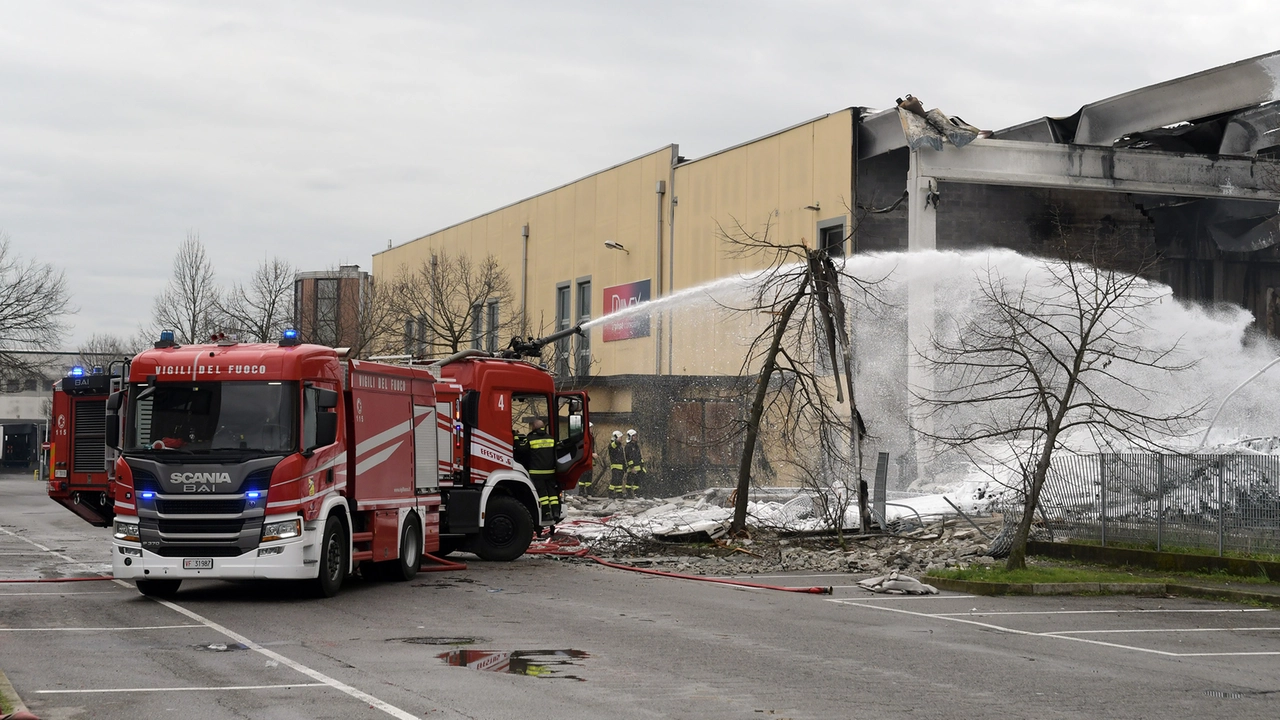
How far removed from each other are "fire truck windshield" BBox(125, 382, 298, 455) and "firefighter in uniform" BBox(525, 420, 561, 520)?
6.89 meters

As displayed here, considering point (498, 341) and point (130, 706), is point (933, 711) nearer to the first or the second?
point (130, 706)

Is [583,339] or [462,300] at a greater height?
[462,300]

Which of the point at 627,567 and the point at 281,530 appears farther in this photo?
the point at 627,567

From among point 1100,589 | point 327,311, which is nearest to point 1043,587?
point 1100,589

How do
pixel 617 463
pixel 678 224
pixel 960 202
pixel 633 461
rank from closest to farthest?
pixel 633 461, pixel 617 463, pixel 960 202, pixel 678 224

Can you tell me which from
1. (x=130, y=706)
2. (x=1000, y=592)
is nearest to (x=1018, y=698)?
(x=130, y=706)

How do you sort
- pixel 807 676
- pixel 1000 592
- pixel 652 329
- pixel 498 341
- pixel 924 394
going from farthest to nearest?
pixel 498 341, pixel 652 329, pixel 924 394, pixel 1000 592, pixel 807 676

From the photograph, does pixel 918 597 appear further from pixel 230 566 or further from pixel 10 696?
pixel 10 696

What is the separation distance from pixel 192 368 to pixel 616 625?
5.64 meters

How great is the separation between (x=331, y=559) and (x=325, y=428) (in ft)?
5.32

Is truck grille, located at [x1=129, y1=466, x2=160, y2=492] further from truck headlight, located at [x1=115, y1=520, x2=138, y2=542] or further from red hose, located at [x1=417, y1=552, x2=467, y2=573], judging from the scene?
red hose, located at [x1=417, y1=552, x2=467, y2=573]

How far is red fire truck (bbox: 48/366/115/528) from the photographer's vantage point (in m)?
19.3

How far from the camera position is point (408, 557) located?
17.1 metres

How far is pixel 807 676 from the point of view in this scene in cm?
946
